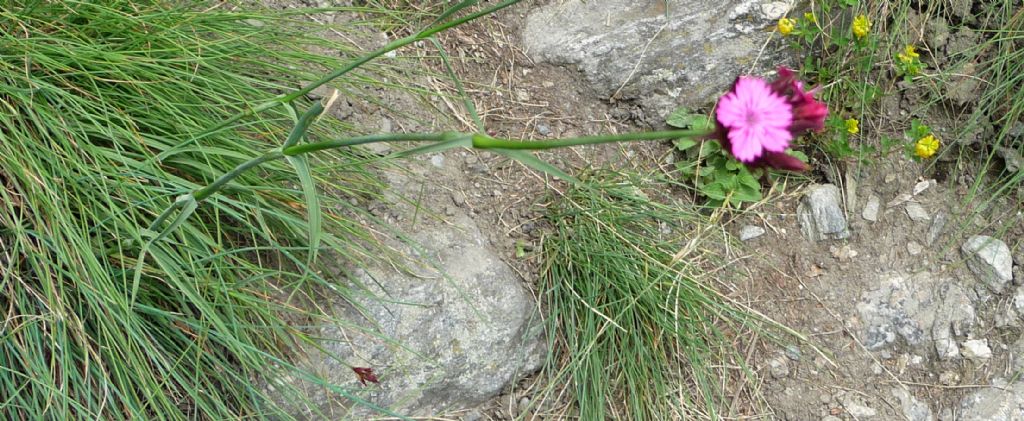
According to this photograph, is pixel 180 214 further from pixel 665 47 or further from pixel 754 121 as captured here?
pixel 665 47

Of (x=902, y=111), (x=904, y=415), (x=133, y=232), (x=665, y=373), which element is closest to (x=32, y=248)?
(x=133, y=232)

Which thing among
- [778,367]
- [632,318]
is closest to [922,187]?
[778,367]

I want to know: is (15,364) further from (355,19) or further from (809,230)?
(809,230)

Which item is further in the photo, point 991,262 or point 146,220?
point 991,262

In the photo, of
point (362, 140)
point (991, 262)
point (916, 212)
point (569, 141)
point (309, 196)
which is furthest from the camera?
point (916, 212)

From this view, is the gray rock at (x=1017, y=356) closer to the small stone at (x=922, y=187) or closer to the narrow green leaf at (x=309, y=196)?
the small stone at (x=922, y=187)

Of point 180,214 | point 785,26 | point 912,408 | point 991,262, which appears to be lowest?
point 912,408
